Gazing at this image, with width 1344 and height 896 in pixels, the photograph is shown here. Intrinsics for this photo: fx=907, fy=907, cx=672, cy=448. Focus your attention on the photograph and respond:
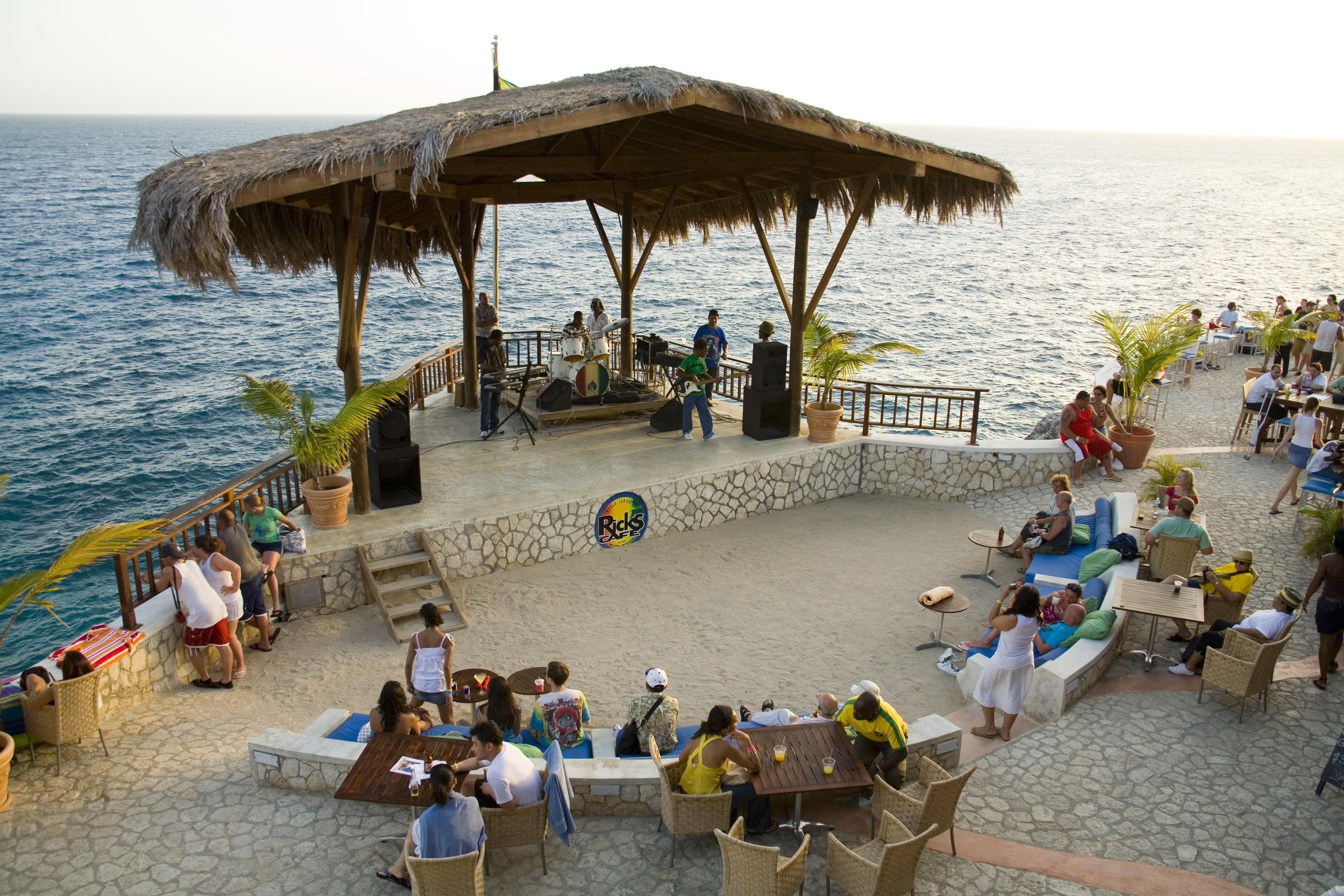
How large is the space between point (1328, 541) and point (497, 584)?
8.99 metres

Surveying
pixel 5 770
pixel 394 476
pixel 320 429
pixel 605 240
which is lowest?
pixel 5 770

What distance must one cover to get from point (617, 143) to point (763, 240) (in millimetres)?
2531

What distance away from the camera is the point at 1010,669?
23.3 ft

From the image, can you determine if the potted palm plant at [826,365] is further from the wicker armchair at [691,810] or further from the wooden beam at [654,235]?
the wicker armchair at [691,810]

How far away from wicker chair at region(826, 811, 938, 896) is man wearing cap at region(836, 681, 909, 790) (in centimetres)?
72

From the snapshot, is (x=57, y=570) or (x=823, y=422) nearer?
(x=57, y=570)

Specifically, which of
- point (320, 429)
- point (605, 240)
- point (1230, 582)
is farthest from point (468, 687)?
point (605, 240)

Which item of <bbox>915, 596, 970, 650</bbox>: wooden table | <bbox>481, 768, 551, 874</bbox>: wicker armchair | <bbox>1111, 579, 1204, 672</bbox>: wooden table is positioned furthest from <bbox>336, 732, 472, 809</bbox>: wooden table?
<bbox>1111, 579, 1204, 672</bbox>: wooden table

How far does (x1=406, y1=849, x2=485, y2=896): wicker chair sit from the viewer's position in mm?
4816

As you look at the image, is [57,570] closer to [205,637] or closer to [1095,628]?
[205,637]

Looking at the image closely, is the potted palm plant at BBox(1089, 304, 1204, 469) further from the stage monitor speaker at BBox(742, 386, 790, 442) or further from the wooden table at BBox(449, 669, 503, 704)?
the wooden table at BBox(449, 669, 503, 704)

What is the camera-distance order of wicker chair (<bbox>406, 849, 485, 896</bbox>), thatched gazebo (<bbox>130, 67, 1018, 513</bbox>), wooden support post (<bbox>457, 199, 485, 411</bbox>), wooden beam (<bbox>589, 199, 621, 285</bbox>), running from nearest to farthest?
wicker chair (<bbox>406, 849, 485, 896</bbox>) < thatched gazebo (<bbox>130, 67, 1018, 513</bbox>) < wooden support post (<bbox>457, 199, 485, 411</bbox>) < wooden beam (<bbox>589, 199, 621, 285</bbox>)

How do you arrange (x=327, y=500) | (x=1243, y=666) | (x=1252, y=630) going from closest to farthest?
(x=1243, y=666), (x=1252, y=630), (x=327, y=500)

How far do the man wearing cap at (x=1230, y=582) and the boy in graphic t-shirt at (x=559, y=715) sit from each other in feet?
18.0
